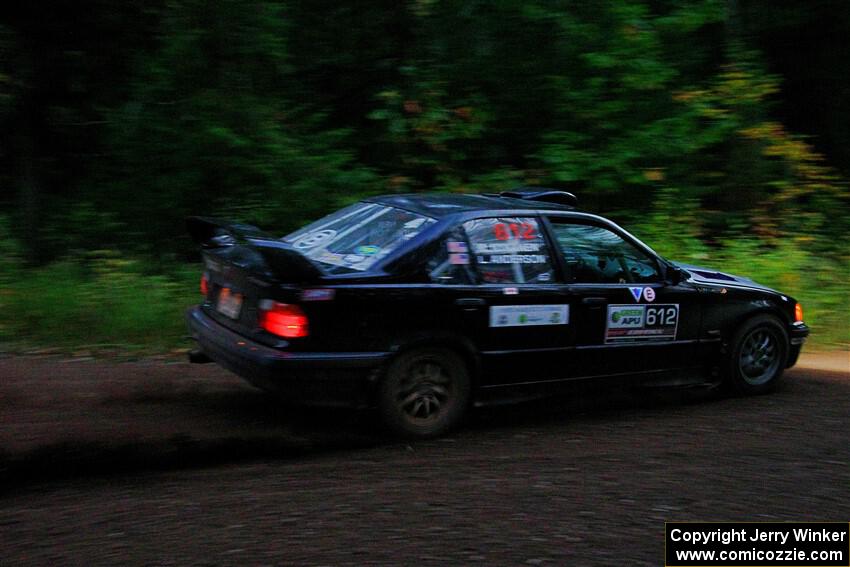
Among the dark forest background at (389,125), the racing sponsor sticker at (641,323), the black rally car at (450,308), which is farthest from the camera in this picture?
the dark forest background at (389,125)

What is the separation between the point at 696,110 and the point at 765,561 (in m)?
8.97

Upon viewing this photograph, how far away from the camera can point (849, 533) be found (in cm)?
464

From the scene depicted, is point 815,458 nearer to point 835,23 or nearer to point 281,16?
point 281,16

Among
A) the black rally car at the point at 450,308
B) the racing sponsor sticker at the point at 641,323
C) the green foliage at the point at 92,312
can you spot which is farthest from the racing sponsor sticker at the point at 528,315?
the green foliage at the point at 92,312

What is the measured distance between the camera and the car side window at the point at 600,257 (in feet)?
21.2

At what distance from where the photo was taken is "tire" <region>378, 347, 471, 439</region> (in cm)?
580

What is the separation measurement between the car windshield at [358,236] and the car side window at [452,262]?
187 millimetres

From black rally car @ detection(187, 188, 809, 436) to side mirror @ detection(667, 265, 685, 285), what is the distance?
0.04 feet

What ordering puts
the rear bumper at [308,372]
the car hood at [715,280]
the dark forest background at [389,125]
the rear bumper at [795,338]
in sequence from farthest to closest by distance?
the dark forest background at [389,125] < the rear bumper at [795,338] < the car hood at [715,280] < the rear bumper at [308,372]

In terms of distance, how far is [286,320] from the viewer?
5.50 meters

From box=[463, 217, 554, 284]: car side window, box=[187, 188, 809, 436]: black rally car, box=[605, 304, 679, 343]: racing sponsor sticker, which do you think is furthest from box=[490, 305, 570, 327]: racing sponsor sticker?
box=[605, 304, 679, 343]: racing sponsor sticker

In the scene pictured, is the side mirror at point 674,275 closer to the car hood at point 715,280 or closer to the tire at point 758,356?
the car hood at point 715,280


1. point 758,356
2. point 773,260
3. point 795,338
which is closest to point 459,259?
point 758,356

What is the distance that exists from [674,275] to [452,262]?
1872 millimetres
